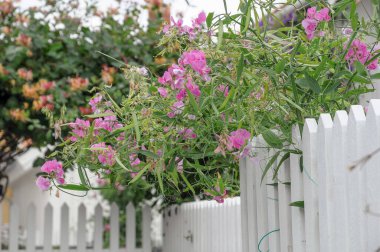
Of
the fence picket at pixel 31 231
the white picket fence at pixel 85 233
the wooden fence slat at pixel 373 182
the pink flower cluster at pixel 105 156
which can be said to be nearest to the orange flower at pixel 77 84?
the white picket fence at pixel 85 233

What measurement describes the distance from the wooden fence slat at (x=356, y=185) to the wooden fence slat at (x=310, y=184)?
0.63 feet

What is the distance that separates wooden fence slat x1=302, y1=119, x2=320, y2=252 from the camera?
6.32 ft

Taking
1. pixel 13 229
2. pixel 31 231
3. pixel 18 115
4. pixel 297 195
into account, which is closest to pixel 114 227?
pixel 31 231

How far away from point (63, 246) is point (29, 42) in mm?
2064

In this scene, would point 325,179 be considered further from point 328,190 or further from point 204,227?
point 204,227

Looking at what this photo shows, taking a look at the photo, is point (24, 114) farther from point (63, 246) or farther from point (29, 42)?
point (63, 246)

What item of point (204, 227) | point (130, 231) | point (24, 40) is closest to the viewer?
point (204, 227)

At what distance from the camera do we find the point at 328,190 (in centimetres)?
183

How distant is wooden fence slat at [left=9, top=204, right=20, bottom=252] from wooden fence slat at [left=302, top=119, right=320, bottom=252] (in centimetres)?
477

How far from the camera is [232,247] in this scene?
150 inches

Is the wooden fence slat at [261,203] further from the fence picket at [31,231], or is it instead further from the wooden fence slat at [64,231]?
the fence picket at [31,231]

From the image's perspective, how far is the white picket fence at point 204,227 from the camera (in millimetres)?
3834

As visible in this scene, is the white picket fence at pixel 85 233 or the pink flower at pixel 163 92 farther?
the white picket fence at pixel 85 233

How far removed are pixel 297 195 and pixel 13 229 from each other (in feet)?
15.6
